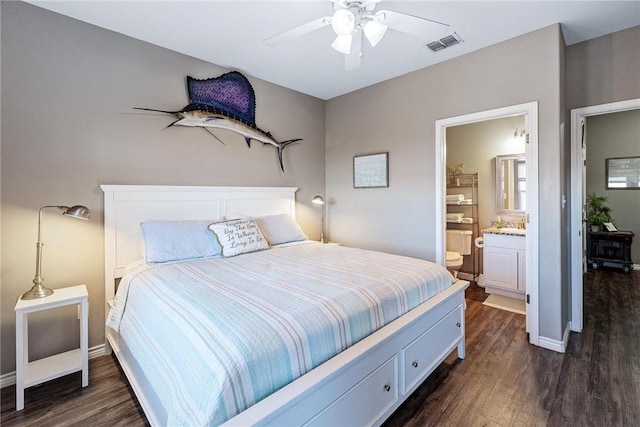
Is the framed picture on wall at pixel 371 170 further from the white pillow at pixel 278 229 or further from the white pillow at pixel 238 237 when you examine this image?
the white pillow at pixel 238 237

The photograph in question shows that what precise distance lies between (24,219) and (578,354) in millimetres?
4254

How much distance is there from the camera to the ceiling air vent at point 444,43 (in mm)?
2574

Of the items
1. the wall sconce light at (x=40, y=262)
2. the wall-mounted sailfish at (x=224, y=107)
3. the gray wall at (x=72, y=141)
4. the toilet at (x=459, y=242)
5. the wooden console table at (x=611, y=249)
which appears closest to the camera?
the wall sconce light at (x=40, y=262)

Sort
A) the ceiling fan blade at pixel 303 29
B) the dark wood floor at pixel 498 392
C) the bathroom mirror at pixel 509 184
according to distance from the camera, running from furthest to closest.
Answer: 1. the bathroom mirror at pixel 509 184
2. the ceiling fan blade at pixel 303 29
3. the dark wood floor at pixel 498 392

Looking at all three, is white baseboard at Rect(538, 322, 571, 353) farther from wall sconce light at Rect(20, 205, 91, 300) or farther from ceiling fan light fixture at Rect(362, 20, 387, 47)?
wall sconce light at Rect(20, 205, 91, 300)

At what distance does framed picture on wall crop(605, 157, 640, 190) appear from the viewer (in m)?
4.73

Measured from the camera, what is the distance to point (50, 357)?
6.95 ft

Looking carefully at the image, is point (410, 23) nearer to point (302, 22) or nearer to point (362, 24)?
point (362, 24)

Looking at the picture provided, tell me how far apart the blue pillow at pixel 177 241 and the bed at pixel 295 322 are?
0.11m

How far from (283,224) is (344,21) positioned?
2.02m

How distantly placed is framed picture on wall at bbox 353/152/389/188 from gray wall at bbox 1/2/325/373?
1.82 m

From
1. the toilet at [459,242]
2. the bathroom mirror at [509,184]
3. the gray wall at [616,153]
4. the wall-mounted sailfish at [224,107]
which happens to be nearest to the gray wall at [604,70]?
the bathroom mirror at [509,184]

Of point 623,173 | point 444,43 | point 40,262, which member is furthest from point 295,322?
point 623,173

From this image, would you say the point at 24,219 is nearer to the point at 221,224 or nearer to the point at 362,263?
the point at 221,224
